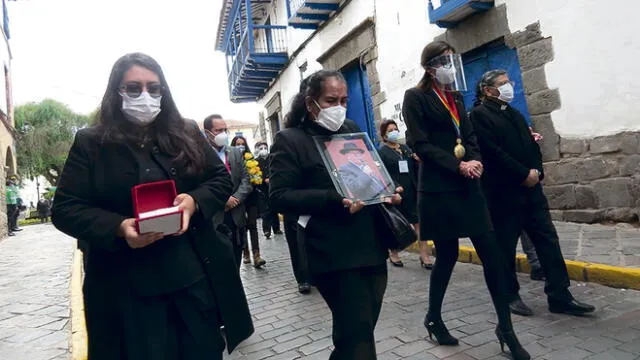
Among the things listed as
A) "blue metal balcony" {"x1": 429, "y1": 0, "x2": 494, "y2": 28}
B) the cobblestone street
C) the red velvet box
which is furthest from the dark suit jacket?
"blue metal balcony" {"x1": 429, "y1": 0, "x2": 494, "y2": 28}

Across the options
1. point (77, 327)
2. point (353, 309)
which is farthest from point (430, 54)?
point (77, 327)

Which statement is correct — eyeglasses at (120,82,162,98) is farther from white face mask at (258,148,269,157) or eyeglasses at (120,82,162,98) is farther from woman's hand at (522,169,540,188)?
white face mask at (258,148,269,157)

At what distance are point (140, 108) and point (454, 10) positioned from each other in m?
6.18

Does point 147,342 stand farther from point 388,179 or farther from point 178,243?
point 388,179

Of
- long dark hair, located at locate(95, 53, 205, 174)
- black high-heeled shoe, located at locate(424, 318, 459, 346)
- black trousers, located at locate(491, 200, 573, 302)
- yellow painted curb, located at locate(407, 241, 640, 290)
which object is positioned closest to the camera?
long dark hair, located at locate(95, 53, 205, 174)

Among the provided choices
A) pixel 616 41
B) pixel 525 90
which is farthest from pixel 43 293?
pixel 616 41

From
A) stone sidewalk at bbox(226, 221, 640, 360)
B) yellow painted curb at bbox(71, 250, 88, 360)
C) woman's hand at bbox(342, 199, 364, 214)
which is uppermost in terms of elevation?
woman's hand at bbox(342, 199, 364, 214)

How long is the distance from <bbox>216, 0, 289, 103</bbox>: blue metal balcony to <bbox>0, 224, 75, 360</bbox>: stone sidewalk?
832cm

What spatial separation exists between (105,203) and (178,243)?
31 centimetres

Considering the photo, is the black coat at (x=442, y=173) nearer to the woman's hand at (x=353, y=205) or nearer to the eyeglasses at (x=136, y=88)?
the woman's hand at (x=353, y=205)

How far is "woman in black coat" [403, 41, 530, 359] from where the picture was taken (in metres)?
2.87

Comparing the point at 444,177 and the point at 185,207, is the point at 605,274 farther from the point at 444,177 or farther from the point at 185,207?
the point at 185,207

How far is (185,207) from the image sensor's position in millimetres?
1686

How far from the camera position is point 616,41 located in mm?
5418
